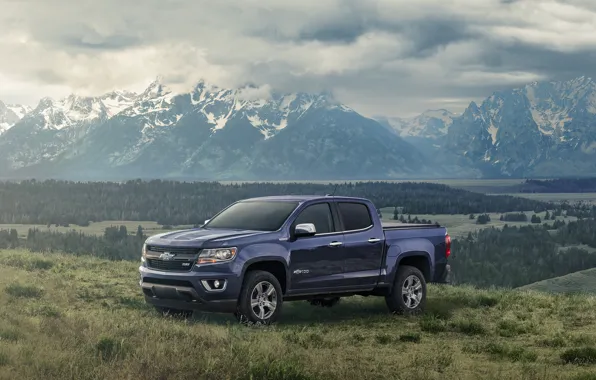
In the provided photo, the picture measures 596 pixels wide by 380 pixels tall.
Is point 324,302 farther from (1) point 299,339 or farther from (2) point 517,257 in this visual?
(2) point 517,257

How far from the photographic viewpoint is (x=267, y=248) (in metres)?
13.4

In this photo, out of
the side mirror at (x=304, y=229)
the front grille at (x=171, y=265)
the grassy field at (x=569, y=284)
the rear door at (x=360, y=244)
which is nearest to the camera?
the front grille at (x=171, y=265)

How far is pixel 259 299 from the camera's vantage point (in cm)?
1341

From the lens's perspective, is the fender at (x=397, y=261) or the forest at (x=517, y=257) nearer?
the fender at (x=397, y=261)

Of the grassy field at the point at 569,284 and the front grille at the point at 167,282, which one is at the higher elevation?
the front grille at the point at 167,282

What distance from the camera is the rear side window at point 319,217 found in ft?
47.1

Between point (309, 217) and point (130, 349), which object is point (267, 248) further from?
point (130, 349)

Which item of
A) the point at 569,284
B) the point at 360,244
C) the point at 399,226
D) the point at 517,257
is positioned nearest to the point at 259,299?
the point at 360,244

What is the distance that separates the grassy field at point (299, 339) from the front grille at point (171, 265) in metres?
0.90

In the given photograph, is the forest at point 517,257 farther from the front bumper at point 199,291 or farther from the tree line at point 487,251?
the front bumper at point 199,291

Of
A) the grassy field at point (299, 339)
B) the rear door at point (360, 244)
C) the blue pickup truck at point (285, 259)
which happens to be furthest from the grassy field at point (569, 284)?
the rear door at point (360, 244)

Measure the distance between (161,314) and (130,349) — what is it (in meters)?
4.47

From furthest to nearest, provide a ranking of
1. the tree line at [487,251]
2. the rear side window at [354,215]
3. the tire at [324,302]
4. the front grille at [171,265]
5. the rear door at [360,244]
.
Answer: the tree line at [487,251] < the tire at [324,302] < the rear side window at [354,215] < the rear door at [360,244] < the front grille at [171,265]

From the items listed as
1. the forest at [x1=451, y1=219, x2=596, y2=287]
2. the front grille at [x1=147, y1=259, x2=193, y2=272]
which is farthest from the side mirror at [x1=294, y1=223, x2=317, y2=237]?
the forest at [x1=451, y1=219, x2=596, y2=287]
